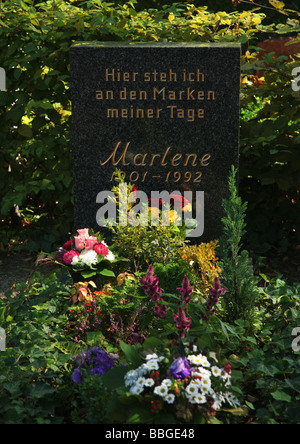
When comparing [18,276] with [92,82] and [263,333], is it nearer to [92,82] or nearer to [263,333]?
[92,82]

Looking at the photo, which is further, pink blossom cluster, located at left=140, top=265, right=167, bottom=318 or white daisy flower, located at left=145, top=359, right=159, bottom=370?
pink blossom cluster, located at left=140, top=265, right=167, bottom=318

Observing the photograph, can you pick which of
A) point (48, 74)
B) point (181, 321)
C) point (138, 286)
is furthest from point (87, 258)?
point (48, 74)

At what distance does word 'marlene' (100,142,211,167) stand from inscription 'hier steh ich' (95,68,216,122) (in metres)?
0.26

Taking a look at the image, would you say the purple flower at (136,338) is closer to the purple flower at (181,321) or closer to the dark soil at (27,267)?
the purple flower at (181,321)

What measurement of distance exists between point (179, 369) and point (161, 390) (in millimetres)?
114

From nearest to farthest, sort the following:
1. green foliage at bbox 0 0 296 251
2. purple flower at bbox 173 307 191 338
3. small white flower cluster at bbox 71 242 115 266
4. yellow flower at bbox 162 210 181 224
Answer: purple flower at bbox 173 307 191 338 < small white flower cluster at bbox 71 242 115 266 < yellow flower at bbox 162 210 181 224 < green foliage at bbox 0 0 296 251

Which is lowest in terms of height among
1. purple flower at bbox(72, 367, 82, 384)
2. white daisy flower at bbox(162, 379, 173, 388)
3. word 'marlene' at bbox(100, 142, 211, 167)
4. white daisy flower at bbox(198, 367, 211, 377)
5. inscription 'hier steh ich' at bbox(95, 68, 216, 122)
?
purple flower at bbox(72, 367, 82, 384)

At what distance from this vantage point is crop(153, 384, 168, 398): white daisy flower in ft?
8.32

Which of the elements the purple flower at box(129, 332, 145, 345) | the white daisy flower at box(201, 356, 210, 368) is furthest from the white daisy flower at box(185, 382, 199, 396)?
the purple flower at box(129, 332, 145, 345)

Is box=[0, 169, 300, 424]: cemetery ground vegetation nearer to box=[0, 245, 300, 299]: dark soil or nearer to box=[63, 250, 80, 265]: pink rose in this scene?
box=[63, 250, 80, 265]: pink rose

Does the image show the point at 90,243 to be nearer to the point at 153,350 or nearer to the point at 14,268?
the point at 153,350

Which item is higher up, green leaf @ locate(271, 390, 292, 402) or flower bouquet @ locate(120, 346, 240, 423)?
flower bouquet @ locate(120, 346, 240, 423)

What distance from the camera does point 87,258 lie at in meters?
3.98

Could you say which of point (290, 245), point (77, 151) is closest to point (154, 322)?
point (77, 151)
